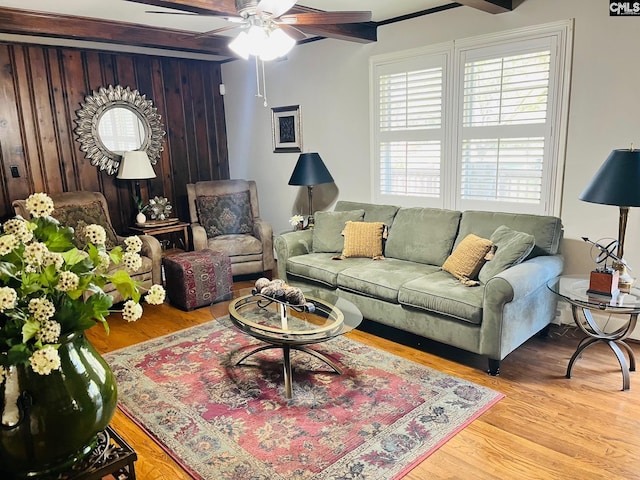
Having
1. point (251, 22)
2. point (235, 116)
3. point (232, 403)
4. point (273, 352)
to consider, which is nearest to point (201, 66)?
point (235, 116)

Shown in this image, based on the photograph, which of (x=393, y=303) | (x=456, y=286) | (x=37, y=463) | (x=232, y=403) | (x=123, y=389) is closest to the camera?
(x=37, y=463)

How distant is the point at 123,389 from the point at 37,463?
1794mm

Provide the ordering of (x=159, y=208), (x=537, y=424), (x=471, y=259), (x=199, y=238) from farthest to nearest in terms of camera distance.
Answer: (x=159, y=208) < (x=199, y=238) < (x=471, y=259) < (x=537, y=424)

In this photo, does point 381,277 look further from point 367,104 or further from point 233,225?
point 233,225

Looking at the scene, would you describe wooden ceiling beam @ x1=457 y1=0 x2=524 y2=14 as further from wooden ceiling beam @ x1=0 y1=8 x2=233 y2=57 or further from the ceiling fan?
wooden ceiling beam @ x1=0 y1=8 x2=233 y2=57

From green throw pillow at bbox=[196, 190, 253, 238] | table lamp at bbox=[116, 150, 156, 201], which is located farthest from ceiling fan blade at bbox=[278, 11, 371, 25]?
table lamp at bbox=[116, 150, 156, 201]

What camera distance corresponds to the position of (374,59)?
4.38 meters

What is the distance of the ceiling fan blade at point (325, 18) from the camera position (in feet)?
8.70

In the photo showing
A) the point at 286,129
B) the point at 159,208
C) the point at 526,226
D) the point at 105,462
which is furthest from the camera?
the point at 286,129

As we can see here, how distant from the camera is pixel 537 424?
2.42 m

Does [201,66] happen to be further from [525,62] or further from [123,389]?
[123,389]

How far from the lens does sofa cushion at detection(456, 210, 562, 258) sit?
10.8 feet

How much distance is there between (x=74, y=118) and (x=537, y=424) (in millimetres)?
4962

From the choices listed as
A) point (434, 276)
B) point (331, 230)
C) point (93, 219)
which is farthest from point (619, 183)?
point (93, 219)
